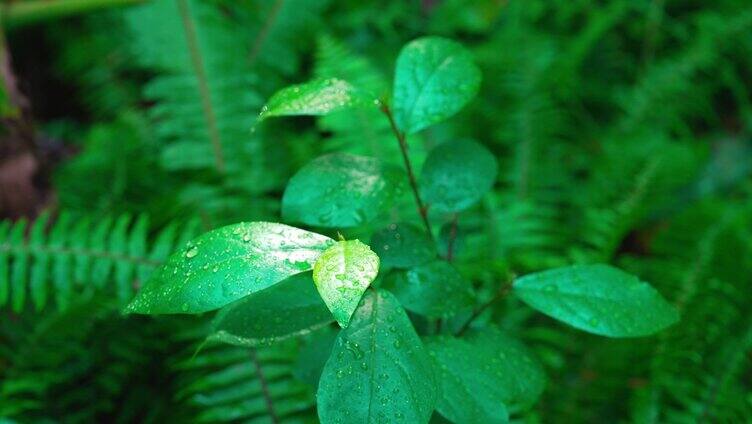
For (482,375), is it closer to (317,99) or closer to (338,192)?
(338,192)

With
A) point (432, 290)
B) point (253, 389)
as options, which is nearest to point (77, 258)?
point (253, 389)

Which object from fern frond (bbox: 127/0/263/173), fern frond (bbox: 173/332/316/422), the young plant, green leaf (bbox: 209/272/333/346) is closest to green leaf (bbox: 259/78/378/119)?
the young plant

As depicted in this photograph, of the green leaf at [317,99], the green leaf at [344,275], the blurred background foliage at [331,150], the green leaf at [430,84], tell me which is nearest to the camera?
the green leaf at [344,275]

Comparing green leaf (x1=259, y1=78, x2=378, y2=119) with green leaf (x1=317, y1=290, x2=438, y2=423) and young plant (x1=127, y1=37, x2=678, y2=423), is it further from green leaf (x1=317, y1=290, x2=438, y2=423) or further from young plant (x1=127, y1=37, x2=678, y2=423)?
green leaf (x1=317, y1=290, x2=438, y2=423)

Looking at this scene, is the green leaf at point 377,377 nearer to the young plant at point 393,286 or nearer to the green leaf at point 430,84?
the young plant at point 393,286

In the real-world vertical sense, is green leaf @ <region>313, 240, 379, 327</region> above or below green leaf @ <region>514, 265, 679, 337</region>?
above

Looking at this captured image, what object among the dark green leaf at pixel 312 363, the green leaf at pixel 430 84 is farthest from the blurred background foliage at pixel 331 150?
the green leaf at pixel 430 84

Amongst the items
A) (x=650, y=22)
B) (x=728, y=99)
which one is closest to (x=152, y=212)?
(x=650, y=22)
